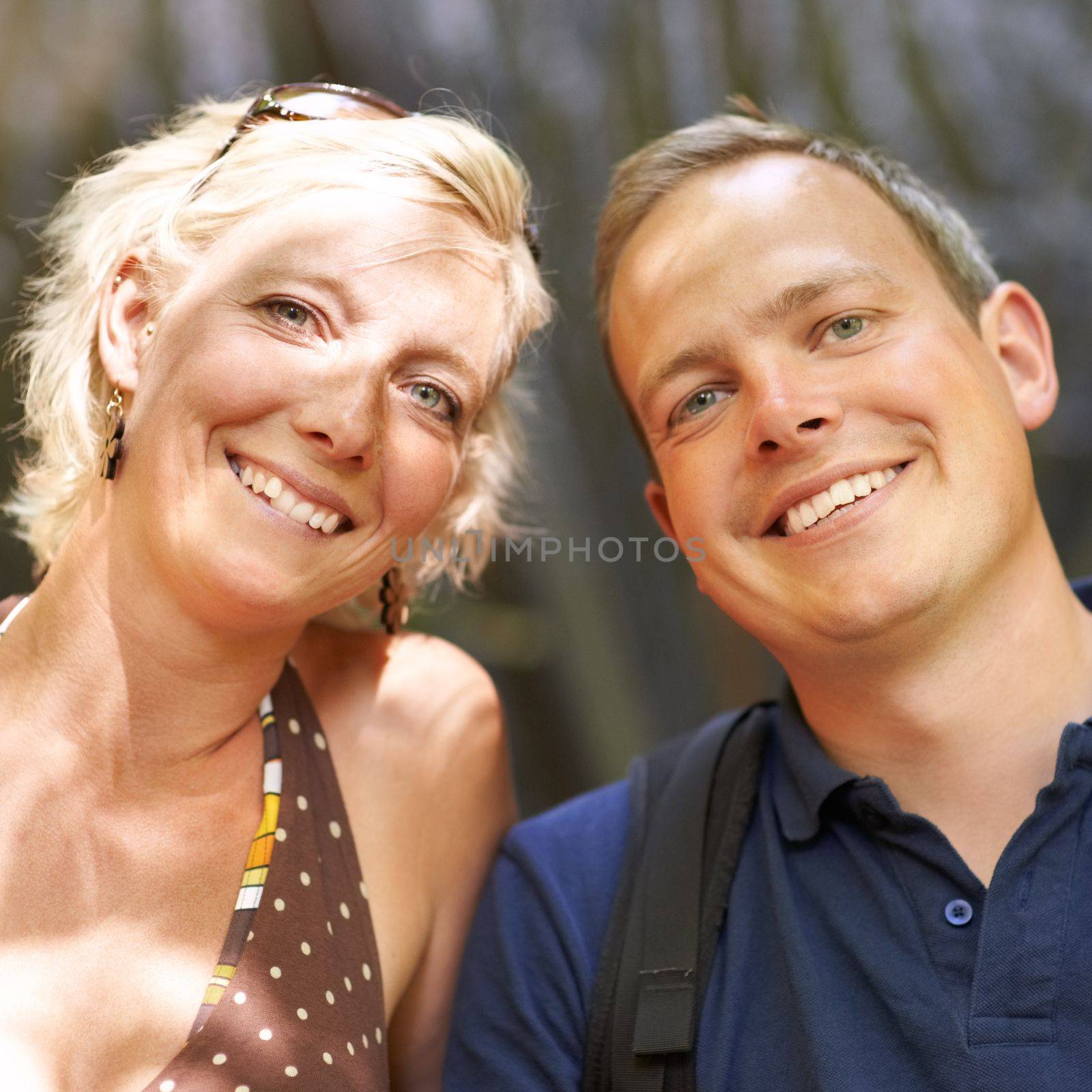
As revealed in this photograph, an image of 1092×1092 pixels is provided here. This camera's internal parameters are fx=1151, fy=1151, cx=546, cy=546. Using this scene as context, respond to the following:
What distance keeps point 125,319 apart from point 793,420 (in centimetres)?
99

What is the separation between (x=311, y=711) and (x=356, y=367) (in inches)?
23.3

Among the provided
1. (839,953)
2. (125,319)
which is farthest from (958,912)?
(125,319)

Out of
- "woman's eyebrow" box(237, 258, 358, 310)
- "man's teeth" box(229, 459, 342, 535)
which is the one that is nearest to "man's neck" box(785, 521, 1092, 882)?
"man's teeth" box(229, 459, 342, 535)

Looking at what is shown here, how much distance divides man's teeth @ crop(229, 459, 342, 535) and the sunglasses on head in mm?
496

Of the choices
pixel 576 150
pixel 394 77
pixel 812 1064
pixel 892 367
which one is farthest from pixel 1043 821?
pixel 394 77

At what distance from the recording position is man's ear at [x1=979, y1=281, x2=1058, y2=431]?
5.96 feet

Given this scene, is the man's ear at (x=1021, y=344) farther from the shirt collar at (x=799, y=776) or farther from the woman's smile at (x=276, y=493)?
the woman's smile at (x=276, y=493)

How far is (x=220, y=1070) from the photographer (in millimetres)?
1442

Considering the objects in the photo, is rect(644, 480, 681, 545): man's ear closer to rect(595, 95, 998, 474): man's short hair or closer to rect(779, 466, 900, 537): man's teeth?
rect(595, 95, 998, 474): man's short hair

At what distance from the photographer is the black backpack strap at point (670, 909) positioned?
1571 millimetres

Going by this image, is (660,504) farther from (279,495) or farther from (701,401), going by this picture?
(279,495)

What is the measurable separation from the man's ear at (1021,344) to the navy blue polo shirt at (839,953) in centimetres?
56

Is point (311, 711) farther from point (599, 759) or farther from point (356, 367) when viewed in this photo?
point (599, 759)

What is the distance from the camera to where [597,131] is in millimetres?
2717
